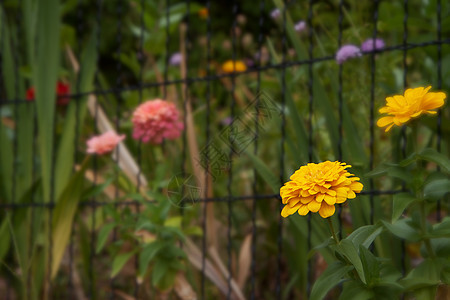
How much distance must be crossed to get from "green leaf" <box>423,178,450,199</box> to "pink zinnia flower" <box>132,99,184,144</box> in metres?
1.01

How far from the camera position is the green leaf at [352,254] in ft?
3.12

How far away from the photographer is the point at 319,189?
3.02ft

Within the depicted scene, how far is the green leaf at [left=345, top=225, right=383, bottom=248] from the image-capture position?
1062 mm

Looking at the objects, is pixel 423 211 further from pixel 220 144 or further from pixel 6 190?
pixel 6 190

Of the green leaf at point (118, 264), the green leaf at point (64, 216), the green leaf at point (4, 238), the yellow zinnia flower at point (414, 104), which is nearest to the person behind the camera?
the yellow zinnia flower at point (414, 104)

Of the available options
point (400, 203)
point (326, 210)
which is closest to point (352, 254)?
point (326, 210)

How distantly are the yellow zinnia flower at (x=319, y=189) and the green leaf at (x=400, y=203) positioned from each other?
6.7 inches

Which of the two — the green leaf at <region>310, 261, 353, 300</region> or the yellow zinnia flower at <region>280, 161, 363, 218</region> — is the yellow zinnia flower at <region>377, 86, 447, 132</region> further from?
the green leaf at <region>310, 261, 353, 300</region>

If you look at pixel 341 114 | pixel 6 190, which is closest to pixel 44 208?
pixel 6 190

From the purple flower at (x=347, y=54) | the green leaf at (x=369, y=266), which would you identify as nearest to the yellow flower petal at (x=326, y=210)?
the green leaf at (x=369, y=266)

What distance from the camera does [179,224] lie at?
6.45 feet

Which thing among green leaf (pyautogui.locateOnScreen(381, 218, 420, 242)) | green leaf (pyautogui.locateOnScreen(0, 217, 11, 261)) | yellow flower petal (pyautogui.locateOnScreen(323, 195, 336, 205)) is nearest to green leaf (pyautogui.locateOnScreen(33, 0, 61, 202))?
green leaf (pyautogui.locateOnScreen(0, 217, 11, 261))

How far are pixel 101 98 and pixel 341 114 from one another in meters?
1.48

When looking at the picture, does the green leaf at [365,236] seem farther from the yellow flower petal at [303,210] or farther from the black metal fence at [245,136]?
the black metal fence at [245,136]
